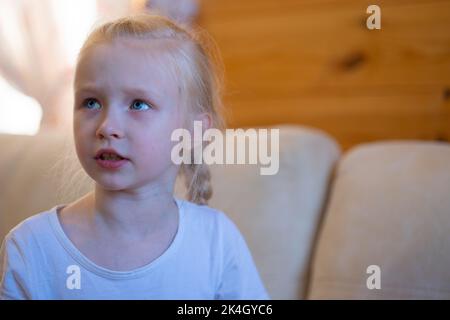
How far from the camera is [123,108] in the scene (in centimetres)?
59

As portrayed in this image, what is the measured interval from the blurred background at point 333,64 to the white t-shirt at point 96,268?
376 millimetres

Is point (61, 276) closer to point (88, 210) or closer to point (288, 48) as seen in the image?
point (88, 210)

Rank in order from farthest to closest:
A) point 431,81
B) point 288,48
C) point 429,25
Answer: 1. point 288,48
2. point 431,81
3. point 429,25

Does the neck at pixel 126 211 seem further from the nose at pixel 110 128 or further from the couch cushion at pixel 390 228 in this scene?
the couch cushion at pixel 390 228

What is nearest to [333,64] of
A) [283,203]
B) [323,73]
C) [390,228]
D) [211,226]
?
[323,73]

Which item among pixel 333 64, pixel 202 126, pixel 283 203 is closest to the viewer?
pixel 202 126

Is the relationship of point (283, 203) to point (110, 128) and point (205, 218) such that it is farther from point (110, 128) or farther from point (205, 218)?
point (110, 128)

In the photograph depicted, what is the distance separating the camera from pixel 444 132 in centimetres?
137

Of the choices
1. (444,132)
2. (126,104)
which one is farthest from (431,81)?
(126,104)

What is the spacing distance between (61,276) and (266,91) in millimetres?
1066

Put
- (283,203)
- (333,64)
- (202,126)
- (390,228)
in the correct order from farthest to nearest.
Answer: (333,64), (283,203), (390,228), (202,126)

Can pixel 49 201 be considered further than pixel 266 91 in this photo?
No

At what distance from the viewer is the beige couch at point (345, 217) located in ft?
2.95

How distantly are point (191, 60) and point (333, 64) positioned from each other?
0.93m
